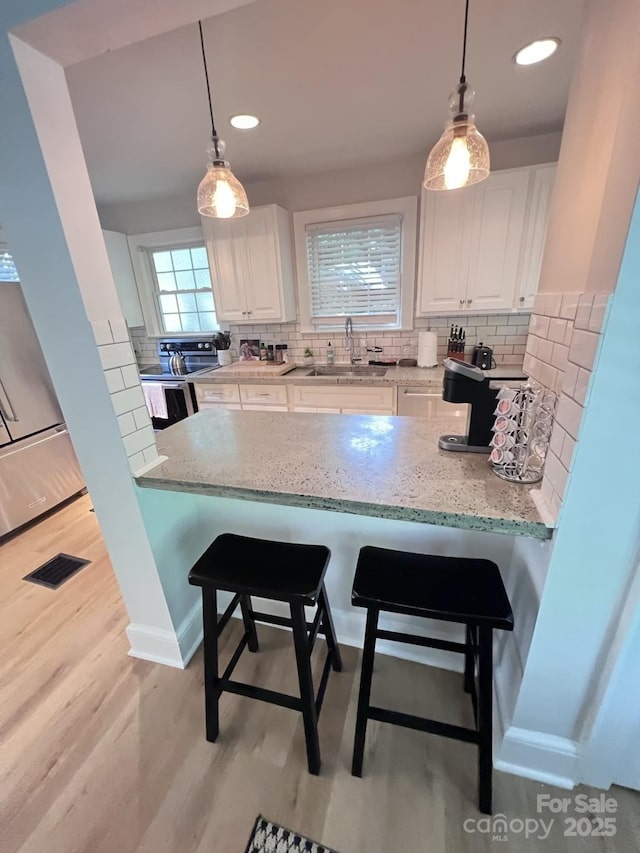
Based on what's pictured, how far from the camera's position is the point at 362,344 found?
3387 mm

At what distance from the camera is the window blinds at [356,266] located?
304cm

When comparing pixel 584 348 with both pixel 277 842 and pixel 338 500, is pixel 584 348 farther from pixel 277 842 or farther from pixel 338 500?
pixel 277 842

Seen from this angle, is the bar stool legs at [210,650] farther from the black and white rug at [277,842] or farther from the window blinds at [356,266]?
the window blinds at [356,266]

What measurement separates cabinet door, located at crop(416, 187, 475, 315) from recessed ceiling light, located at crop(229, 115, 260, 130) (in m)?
1.29

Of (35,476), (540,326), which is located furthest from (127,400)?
(35,476)

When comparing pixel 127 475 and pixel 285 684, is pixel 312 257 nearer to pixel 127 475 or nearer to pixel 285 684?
pixel 127 475

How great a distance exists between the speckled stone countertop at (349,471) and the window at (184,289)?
8.38ft

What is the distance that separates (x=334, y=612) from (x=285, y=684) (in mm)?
348

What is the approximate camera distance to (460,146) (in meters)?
1.21

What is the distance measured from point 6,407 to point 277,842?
9.67 ft

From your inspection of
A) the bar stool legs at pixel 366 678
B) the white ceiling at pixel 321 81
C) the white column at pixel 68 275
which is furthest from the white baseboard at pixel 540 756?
the white ceiling at pixel 321 81

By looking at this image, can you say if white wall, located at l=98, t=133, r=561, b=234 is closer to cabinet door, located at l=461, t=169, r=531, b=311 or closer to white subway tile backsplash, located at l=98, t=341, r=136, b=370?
cabinet door, located at l=461, t=169, r=531, b=311

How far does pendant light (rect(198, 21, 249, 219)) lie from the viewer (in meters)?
1.44

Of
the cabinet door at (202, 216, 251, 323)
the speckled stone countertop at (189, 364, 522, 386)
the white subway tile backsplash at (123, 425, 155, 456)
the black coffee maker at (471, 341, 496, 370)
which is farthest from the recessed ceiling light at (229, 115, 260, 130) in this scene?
the black coffee maker at (471, 341, 496, 370)
